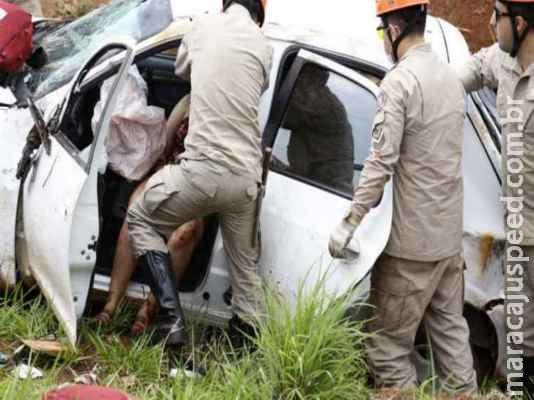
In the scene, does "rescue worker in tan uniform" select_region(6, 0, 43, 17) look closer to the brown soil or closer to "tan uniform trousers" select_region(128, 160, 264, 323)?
the brown soil

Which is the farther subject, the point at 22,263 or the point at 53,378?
the point at 22,263

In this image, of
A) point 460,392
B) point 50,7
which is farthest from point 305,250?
point 50,7

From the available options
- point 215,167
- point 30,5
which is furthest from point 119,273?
point 30,5

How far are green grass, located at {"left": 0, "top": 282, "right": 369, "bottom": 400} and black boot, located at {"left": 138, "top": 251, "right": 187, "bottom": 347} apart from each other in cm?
9

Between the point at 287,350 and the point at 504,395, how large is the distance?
1.24 metres

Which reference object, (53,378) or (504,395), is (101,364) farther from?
(504,395)

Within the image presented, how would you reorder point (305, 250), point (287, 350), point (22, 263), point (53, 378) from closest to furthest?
point (287, 350)
point (53, 378)
point (305, 250)
point (22, 263)

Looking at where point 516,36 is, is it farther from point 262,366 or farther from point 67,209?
point 67,209

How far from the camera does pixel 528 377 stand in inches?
200

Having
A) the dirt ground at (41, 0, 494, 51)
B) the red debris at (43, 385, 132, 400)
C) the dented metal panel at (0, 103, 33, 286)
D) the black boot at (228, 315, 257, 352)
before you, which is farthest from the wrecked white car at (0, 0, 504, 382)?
the dirt ground at (41, 0, 494, 51)

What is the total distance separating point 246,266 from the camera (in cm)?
487

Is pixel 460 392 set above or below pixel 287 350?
below

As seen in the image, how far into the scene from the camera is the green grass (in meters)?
→ 4.15

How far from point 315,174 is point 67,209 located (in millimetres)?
1180
